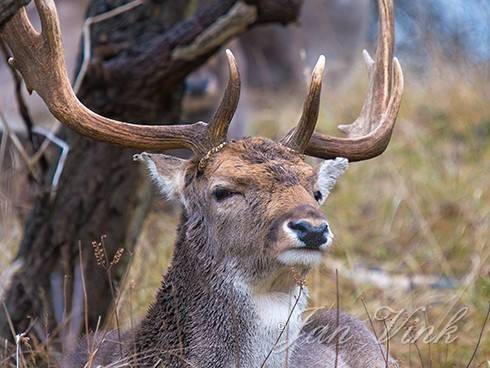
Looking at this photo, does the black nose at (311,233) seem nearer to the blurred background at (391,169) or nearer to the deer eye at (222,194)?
the deer eye at (222,194)

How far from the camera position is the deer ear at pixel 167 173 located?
17.1 ft

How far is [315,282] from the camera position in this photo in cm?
749

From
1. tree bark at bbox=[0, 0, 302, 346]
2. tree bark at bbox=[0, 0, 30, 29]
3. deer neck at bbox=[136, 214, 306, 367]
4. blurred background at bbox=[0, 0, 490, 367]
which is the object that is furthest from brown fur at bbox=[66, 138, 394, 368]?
tree bark at bbox=[0, 0, 302, 346]

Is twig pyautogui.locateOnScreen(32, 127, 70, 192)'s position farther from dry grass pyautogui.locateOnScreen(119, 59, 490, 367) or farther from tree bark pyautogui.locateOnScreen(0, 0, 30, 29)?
tree bark pyautogui.locateOnScreen(0, 0, 30, 29)

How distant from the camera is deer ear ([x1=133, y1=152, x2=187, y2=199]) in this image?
521 cm

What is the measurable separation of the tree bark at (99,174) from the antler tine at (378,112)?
68cm

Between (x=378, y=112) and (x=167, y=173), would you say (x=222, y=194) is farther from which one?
(x=378, y=112)

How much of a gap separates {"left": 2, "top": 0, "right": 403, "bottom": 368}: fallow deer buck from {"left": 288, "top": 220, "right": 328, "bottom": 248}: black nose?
0.15ft

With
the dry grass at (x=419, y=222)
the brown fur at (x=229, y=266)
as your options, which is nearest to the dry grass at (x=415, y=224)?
the dry grass at (x=419, y=222)

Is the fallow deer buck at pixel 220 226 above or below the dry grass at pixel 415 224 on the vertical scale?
above

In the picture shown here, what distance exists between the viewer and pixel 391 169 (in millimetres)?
10766

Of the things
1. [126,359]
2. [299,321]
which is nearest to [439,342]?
[299,321]

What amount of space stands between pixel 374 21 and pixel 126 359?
49.4 feet

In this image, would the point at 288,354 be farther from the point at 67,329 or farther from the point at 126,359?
the point at 67,329
